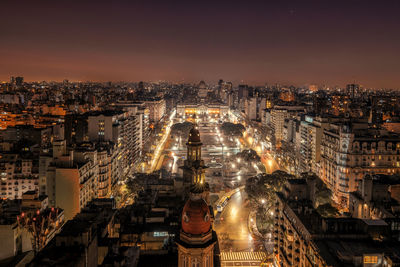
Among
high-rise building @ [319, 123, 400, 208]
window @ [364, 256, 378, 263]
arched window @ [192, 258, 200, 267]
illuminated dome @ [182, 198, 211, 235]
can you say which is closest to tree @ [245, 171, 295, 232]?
high-rise building @ [319, 123, 400, 208]

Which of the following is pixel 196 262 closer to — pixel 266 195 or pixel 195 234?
pixel 195 234

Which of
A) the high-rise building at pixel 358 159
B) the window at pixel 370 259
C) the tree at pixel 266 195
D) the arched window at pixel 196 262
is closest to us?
the arched window at pixel 196 262

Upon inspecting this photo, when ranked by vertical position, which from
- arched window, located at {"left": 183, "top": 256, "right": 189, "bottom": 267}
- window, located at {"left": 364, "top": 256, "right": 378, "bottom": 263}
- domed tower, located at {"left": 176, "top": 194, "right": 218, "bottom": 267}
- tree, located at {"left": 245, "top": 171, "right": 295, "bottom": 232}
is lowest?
tree, located at {"left": 245, "top": 171, "right": 295, "bottom": 232}

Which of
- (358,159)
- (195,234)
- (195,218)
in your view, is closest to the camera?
(195,218)

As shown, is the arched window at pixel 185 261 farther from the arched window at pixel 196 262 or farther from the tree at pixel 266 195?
the tree at pixel 266 195

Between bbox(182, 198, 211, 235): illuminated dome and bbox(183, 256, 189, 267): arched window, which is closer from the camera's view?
bbox(182, 198, 211, 235): illuminated dome

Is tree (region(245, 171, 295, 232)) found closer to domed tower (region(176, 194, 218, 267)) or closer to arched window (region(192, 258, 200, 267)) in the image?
arched window (region(192, 258, 200, 267))

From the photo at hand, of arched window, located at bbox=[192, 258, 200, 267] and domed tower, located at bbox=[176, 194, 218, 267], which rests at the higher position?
domed tower, located at bbox=[176, 194, 218, 267]

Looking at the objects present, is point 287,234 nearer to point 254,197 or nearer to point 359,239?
point 359,239

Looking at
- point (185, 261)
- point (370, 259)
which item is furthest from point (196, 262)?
point (370, 259)

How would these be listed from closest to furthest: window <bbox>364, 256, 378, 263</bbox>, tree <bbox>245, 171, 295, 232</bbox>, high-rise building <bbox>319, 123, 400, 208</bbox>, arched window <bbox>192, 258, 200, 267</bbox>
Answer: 1. arched window <bbox>192, 258, 200, 267</bbox>
2. window <bbox>364, 256, 378, 263</bbox>
3. tree <bbox>245, 171, 295, 232</bbox>
4. high-rise building <bbox>319, 123, 400, 208</bbox>

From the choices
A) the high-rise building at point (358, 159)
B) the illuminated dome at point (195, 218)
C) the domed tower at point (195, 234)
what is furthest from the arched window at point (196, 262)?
the high-rise building at point (358, 159)
